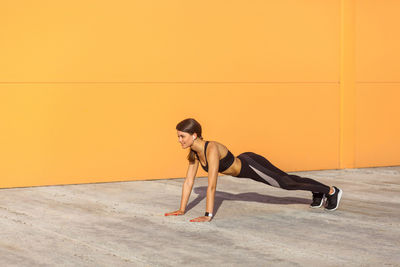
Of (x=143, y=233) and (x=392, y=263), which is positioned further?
(x=143, y=233)

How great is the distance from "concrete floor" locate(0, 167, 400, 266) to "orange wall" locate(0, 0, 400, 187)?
0.73m

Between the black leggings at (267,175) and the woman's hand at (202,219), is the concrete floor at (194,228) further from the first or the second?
the black leggings at (267,175)

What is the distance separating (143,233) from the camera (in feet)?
23.4

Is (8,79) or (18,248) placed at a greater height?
(8,79)

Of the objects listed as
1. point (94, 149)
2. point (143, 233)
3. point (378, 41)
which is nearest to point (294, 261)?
point (143, 233)

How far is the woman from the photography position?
7.61 meters

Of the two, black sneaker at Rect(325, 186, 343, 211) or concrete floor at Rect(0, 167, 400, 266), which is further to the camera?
black sneaker at Rect(325, 186, 343, 211)

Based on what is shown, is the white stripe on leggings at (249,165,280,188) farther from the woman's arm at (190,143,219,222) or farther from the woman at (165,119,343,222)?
the woman's arm at (190,143,219,222)

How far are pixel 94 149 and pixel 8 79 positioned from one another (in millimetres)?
1672

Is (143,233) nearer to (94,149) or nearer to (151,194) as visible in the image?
(151,194)

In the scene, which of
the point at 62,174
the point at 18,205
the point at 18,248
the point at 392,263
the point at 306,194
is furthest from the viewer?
the point at 62,174

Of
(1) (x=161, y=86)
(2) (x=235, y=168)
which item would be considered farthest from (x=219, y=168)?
(1) (x=161, y=86)

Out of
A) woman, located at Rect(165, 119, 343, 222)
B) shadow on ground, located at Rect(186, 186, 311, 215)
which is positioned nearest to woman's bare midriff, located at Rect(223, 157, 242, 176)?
woman, located at Rect(165, 119, 343, 222)

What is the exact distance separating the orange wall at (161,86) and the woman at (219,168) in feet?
10.7
